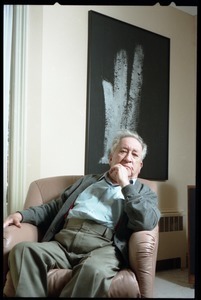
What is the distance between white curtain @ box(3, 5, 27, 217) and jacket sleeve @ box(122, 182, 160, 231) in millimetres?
692

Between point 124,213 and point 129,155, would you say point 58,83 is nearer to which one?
point 129,155

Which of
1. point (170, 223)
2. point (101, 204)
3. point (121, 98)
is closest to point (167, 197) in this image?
point (170, 223)

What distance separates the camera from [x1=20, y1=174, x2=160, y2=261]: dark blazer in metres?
1.29

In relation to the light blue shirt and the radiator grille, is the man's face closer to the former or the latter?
the light blue shirt

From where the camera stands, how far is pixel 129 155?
1.55 m

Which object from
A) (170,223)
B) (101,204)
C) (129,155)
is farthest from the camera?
(170,223)

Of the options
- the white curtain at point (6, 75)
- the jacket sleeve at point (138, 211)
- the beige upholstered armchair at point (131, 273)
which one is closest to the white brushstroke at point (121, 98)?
the white curtain at point (6, 75)

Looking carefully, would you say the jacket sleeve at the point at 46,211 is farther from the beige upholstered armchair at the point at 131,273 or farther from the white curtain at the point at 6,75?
the white curtain at the point at 6,75

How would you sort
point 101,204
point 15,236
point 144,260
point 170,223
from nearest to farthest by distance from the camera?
point 144,260, point 15,236, point 101,204, point 170,223

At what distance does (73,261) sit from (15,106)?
0.89 meters

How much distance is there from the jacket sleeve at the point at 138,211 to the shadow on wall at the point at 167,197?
3.44ft

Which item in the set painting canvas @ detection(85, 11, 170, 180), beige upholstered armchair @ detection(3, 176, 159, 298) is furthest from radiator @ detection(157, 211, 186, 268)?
beige upholstered armchair @ detection(3, 176, 159, 298)

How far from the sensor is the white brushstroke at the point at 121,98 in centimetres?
211

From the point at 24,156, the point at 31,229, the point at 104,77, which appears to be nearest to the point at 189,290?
the point at 31,229
